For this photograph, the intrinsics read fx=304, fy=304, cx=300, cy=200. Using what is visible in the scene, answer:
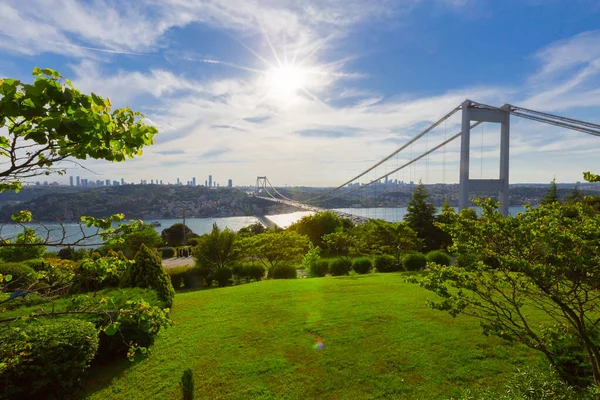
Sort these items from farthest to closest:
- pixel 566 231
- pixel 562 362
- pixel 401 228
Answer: pixel 401 228, pixel 562 362, pixel 566 231

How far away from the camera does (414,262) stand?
54.1ft

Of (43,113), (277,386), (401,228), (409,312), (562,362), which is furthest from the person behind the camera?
(401,228)

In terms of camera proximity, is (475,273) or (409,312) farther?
(409,312)

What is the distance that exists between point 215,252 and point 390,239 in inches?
419

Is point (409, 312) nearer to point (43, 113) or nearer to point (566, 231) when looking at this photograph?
point (566, 231)

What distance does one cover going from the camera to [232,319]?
25.3 ft

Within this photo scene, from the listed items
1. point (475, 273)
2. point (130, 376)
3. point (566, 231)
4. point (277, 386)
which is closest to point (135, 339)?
point (130, 376)

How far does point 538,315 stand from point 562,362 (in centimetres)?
335

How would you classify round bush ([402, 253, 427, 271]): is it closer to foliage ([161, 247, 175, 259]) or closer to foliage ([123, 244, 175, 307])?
foliage ([123, 244, 175, 307])

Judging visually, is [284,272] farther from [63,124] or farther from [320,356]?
[63,124]

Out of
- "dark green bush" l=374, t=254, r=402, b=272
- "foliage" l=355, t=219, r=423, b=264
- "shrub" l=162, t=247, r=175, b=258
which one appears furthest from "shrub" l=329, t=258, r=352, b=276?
"shrub" l=162, t=247, r=175, b=258

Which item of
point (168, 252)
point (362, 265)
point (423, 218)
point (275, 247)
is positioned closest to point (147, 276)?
point (275, 247)

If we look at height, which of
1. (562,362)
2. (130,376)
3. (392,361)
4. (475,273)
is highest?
(475,273)

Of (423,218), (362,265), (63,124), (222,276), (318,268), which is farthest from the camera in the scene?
(423,218)
